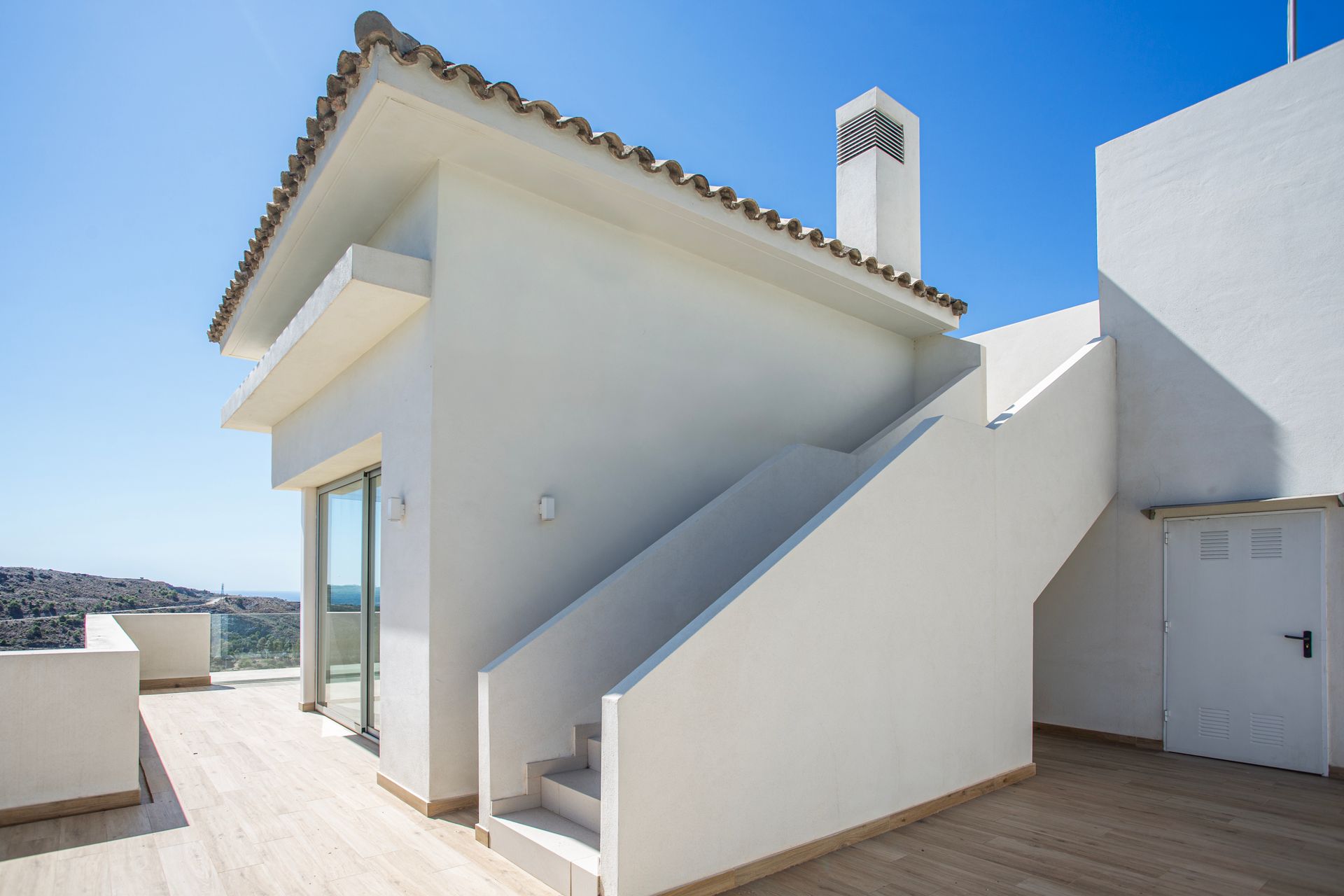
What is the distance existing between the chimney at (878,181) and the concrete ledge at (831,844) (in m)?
5.54

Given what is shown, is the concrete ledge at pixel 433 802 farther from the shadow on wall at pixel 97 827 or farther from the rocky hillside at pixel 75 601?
the rocky hillside at pixel 75 601

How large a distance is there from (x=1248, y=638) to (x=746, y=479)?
4703mm

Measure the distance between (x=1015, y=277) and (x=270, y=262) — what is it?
10.1 meters

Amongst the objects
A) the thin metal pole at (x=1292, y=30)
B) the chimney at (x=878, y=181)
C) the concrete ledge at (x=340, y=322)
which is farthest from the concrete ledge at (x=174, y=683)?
the thin metal pole at (x=1292, y=30)

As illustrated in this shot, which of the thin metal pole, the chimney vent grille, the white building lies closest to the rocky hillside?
the white building

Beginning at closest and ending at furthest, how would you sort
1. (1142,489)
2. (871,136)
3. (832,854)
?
(832,854) → (1142,489) → (871,136)

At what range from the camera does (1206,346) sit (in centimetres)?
693

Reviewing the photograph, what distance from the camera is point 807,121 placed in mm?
9867

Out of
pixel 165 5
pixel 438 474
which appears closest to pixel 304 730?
pixel 438 474

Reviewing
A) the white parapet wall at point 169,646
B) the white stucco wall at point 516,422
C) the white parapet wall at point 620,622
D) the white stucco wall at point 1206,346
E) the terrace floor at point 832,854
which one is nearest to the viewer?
the terrace floor at point 832,854

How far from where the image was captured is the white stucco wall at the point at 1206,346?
246 inches

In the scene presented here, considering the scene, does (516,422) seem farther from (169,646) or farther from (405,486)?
(169,646)

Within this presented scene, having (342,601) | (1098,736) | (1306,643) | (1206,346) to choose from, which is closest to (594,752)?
(342,601)

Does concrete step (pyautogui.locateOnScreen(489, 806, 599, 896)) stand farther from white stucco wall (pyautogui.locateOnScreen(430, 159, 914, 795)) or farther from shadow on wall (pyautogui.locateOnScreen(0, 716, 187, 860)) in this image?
shadow on wall (pyautogui.locateOnScreen(0, 716, 187, 860))
